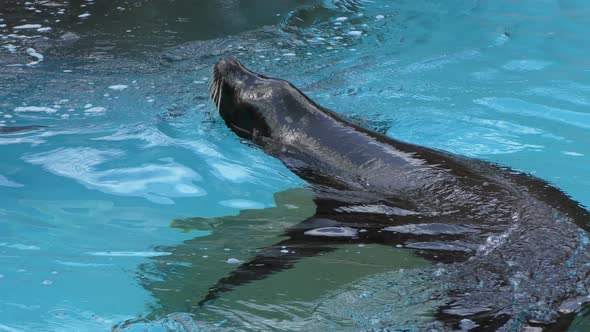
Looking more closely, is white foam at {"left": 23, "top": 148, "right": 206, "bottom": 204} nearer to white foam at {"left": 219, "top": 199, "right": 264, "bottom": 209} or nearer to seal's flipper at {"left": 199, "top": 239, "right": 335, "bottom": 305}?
white foam at {"left": 219, "top": 199, "right": 264, "bottom": 209}

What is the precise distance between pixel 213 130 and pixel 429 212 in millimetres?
2009

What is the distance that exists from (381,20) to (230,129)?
3082 millimetres

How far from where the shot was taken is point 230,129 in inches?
220

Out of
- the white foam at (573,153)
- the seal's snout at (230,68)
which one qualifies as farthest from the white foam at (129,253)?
the white foam at (573,153)

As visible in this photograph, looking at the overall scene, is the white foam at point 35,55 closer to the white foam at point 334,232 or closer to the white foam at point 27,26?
the white foam at point 27,26

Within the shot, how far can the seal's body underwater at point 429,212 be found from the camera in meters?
3.28

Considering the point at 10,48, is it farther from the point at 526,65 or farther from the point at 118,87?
the point at 526,65

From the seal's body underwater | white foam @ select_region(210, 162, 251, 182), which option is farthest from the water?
the seal's body underwater

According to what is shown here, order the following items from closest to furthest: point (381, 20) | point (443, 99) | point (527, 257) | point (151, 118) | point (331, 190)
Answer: point (527, 257) → point (331, 190) → point (151, 118) → point (443, 99) → point (381, 20)

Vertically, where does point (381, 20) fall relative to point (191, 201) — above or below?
above

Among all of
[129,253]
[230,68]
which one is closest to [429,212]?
[129,253]

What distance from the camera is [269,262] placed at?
3916mm

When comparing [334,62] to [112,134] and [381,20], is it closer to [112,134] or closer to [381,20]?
[381,20]

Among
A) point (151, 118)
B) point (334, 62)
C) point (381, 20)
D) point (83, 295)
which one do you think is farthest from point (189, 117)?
point (381, 20)
